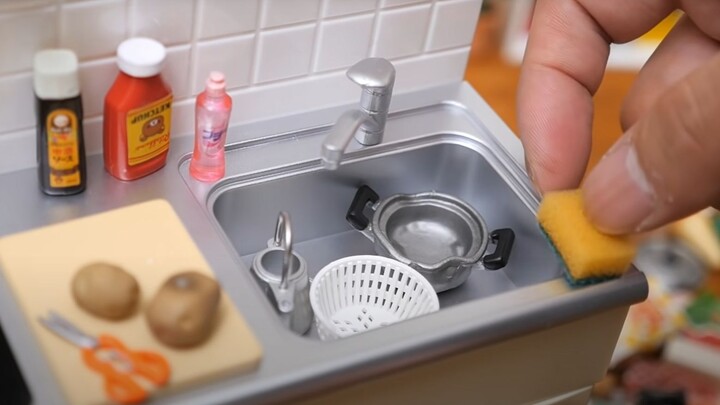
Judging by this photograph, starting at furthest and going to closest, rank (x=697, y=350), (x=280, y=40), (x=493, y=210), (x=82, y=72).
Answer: (x=697, y=350) < (x=493, y=210) < (x=280, y=40) < (x=82, y=72)

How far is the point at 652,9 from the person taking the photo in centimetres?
102

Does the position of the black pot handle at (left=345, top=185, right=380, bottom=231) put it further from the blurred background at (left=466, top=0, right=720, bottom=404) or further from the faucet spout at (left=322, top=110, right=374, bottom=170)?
the blurred background at (left=466, top=0, right=720, bottom=404)

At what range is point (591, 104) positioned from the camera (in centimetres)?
103

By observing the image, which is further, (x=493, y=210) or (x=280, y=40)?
(x=493, y=210)

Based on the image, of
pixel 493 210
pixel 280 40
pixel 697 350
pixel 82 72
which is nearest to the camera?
pixel 82 72

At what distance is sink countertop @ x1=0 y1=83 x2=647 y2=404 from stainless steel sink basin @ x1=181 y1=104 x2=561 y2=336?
0.06 metres

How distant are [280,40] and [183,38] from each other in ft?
0.38

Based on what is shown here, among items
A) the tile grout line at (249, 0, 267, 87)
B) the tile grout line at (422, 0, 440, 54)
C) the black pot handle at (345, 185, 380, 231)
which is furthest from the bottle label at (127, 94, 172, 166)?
the tile grout line at (422, 0, 440, 54)

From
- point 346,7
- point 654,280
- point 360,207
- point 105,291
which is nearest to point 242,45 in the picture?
point 346,7

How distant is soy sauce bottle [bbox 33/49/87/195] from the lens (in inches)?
33.2

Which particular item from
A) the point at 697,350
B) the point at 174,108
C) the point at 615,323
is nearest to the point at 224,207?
the point at 174,108

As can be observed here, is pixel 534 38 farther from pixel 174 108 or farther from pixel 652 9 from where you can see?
pixel 174 108

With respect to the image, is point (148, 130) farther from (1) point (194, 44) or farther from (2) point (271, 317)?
(2) point (271, 317)

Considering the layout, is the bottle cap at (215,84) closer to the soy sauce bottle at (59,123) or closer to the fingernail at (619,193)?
the soy sauce bottle at (59,123)
